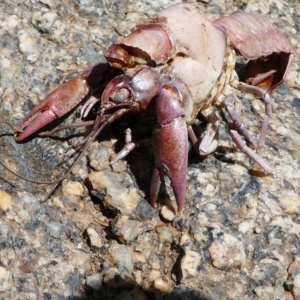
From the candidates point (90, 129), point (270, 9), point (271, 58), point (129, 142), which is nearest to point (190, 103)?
point (129, 142)

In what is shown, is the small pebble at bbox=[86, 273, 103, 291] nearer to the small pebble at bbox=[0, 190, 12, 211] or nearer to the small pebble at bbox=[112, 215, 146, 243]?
the small pebble at bbox=[112, 215, 146, 243]

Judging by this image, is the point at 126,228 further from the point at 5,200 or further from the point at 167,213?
the point at 5,200

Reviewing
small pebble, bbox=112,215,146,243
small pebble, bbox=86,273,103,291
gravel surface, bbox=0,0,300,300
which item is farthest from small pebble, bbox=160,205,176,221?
small pebble, bbox=86,273,103,291

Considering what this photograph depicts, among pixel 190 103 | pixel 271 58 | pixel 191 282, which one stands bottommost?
pixel 191 282

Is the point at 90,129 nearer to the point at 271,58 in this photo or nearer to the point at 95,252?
the point at 95,252

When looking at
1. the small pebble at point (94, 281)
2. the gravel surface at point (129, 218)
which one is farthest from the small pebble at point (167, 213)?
the small pebble at point (94, 281)

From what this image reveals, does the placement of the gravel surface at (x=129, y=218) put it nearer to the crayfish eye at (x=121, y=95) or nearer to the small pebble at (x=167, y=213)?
the small pebble at (x=167, y=213)
